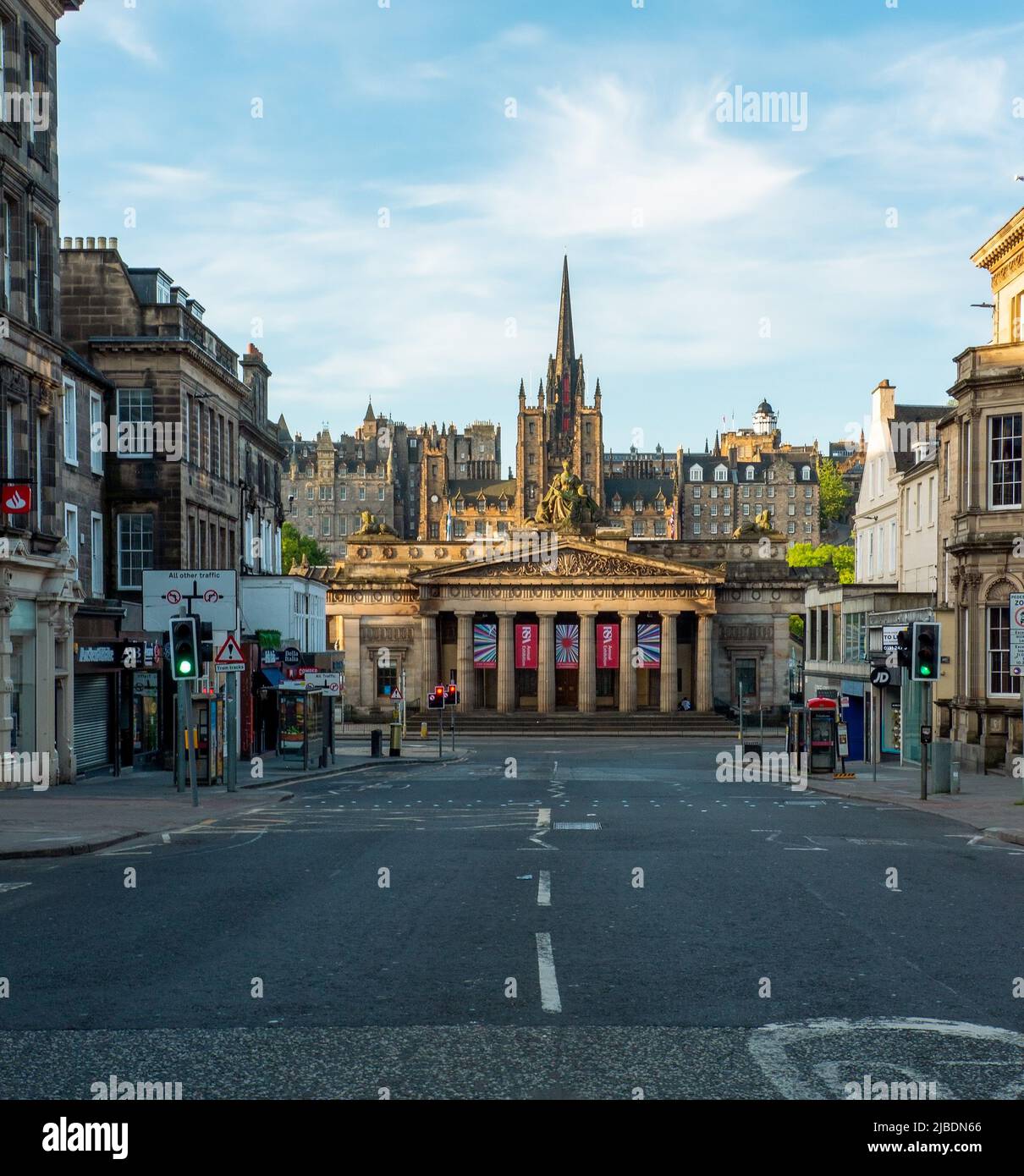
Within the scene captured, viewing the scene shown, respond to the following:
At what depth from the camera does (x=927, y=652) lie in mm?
31000

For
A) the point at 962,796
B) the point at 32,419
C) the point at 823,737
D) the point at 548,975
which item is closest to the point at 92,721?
the point at 32,419

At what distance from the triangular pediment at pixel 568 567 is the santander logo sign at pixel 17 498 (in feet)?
216

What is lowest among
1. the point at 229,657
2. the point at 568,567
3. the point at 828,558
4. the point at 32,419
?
the point at 229,657

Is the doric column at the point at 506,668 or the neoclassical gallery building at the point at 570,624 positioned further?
the neoclassical gallery building at the point at 570,624

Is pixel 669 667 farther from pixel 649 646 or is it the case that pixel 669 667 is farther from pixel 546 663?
pixel 546 663

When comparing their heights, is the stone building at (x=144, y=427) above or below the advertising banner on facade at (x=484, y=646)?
above

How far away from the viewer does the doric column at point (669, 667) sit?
3728 inches

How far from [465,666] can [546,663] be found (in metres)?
5.14

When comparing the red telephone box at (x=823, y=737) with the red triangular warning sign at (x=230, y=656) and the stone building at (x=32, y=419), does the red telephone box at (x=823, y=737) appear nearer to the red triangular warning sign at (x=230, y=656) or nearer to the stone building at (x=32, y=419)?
the red triangular warning sign at (x=230, y=656)

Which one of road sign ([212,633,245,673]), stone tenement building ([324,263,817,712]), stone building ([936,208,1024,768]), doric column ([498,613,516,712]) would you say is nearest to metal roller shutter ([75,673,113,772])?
road sign ([212,633,245,673])

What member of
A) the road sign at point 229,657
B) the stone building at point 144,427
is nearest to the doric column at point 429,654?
the stone building at point 144,427

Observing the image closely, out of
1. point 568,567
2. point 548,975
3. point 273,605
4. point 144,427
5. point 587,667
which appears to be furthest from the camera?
point 568,567

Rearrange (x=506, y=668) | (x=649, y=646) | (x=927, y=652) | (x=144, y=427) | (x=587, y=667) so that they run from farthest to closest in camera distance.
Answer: (x=587, y=667), (x=506, y=668), (x=649, y=646), (x=144, y=427), (x=927, y=652)
